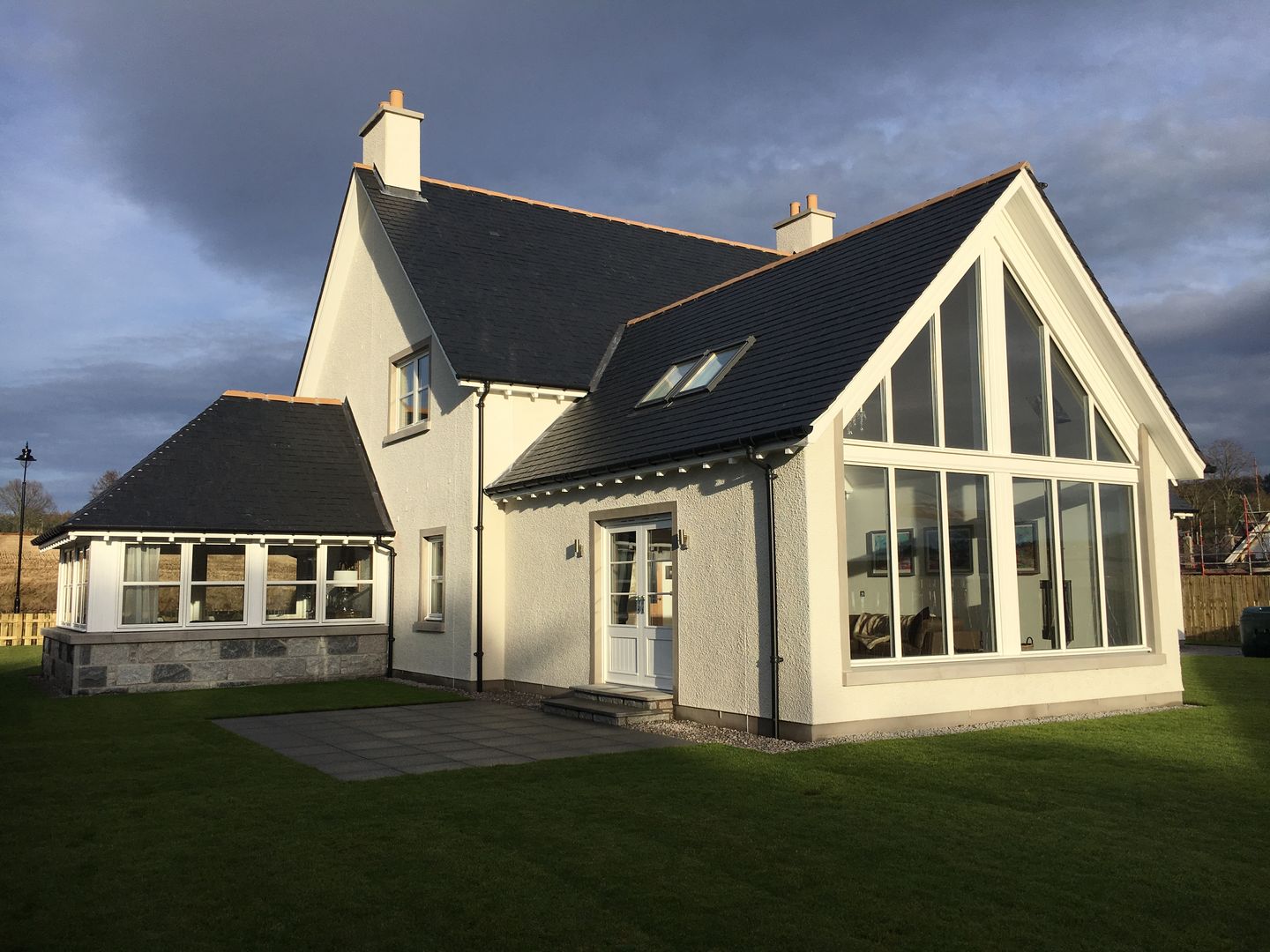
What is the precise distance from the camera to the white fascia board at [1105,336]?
44.9 feet

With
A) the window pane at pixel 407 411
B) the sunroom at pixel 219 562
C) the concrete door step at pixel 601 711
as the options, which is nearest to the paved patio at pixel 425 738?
the concrete door step at pixel 601 711

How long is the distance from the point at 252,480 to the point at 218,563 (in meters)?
3.20

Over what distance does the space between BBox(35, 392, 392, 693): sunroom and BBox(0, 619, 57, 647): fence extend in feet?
42.0

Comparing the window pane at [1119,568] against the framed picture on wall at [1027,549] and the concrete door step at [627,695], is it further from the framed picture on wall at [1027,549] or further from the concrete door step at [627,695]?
the concrete door step at [627,695]

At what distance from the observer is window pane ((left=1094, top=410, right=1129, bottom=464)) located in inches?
579

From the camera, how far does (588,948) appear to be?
17.4ft

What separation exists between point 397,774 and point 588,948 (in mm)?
5015

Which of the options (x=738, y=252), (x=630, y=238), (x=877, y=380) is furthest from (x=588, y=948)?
(x=738, y=252)

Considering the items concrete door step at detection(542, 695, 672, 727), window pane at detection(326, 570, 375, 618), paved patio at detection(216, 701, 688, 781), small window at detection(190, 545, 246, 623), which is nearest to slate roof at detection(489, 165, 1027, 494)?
concrete door step at detection(542, 695, 672, 727)

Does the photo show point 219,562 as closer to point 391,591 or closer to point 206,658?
point 206,658

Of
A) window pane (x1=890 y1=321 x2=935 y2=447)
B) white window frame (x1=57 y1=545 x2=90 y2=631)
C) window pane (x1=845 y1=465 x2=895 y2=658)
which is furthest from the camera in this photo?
white window frame (x1=57 y1=545 x2=90 y2=631)

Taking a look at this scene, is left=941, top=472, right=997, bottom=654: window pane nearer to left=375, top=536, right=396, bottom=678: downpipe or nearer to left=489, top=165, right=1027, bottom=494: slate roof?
left=489, top=165, right=1027, bottom=494: slate roof

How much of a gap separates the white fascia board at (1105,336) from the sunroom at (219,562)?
1207 centimetres

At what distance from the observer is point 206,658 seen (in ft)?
59.6
